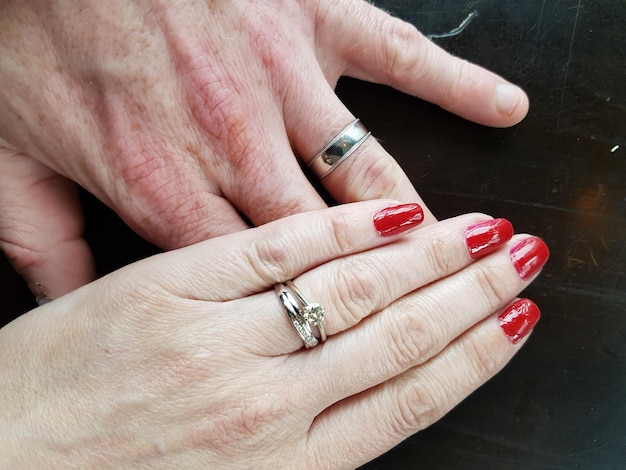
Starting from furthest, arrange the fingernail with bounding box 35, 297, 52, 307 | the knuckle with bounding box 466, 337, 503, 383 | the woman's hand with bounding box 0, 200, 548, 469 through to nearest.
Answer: the fingernail with bounding box 35, 297, 52, 307
the knuckle with bounding box 466, 337, 503, 383
the woman's hand with bounding box 0, 200, 548, 469

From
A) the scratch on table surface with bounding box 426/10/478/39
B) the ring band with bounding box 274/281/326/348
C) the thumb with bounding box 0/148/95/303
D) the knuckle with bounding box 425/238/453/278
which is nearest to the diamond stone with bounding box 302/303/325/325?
the ring band with bounding box 274/281/326/348

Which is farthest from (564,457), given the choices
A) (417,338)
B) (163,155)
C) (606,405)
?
(163,155)

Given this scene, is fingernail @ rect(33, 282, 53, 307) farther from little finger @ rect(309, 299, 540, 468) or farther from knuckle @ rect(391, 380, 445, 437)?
knuckle @ rect(391, 380, 445, 437)

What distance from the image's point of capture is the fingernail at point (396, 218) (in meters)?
0.93

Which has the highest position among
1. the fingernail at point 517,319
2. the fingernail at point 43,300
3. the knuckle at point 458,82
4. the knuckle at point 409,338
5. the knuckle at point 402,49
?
the knuckle at point 402,49

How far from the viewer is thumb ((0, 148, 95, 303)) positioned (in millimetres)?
1057

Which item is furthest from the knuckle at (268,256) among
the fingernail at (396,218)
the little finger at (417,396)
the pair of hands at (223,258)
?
the little finger at (417,396)

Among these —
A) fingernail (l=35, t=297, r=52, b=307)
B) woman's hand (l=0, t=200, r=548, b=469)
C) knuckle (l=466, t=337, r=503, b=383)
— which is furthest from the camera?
fingernail (l=35, t=297, r=52, b=307)

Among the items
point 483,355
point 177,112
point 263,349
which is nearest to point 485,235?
point 483,355

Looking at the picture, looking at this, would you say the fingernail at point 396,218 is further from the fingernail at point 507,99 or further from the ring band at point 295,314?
the fingernail at point 507,99

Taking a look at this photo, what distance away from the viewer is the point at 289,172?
38.9 inches

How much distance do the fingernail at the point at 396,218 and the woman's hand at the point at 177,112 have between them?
0.11 meters

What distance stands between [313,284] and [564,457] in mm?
633

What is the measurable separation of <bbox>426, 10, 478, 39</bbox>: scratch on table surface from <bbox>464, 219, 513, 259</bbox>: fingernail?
42cm
